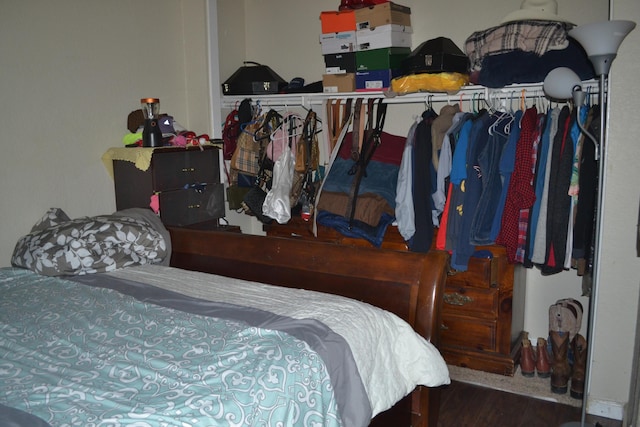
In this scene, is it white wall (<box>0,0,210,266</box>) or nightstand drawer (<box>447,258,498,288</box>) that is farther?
nightstand drawer (<box>447,258,498,288</box>)

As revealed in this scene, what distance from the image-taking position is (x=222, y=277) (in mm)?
1997

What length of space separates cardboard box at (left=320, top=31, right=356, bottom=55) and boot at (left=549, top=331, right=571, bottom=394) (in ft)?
6.65

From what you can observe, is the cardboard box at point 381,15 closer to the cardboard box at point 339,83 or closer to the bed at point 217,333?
the cardboard box at point 339,83

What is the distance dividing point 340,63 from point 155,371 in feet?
8.18

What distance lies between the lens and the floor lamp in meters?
1.95

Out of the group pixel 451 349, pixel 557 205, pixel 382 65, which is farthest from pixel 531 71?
pixel 451 349

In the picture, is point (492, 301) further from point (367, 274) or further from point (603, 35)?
point (603, 35)

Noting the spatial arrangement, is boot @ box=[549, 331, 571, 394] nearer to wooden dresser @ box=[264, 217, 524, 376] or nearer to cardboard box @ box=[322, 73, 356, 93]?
wooden dresser @ box=[264, 217, 524, 376]

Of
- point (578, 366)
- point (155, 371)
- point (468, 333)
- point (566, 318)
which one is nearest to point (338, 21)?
point (468, 333)

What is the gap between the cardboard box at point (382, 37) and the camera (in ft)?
10.2

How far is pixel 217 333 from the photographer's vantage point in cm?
146

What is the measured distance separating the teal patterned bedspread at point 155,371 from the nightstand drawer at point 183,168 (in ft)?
4.24

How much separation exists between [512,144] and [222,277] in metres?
1.60

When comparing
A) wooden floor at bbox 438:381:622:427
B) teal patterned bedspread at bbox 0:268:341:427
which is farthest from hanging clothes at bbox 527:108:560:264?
teal patterned bedspread at bbox 0:268:341:427
